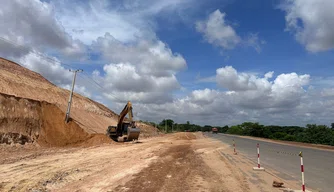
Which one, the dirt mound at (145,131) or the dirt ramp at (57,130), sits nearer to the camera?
the dirt ramp at (57,130)

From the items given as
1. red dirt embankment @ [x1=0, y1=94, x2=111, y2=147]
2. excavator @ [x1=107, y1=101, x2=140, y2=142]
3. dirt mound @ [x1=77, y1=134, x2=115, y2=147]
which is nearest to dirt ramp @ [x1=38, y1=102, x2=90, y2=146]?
red dirt embankment @ [x1=0, y1=94, x2=111, y2=147]

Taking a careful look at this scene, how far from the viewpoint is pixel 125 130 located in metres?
33.8

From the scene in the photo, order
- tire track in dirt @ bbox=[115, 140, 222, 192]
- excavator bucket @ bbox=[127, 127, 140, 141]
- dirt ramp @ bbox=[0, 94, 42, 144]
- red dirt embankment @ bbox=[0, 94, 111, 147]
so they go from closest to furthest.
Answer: tire track in dirt @ bbox=[115, 140, 222, 192] → dirt ramp @ bbox=[0, 94, 42, 144] → red dirt embankment @ bbox=[0, 94, 111, 147] → excavator bucket @ bbox=[127, 127, 140, 141]

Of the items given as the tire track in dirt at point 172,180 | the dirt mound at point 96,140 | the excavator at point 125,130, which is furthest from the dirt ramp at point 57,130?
the tire track in dirt at point 172,180

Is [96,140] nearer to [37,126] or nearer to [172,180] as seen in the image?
[37,126]

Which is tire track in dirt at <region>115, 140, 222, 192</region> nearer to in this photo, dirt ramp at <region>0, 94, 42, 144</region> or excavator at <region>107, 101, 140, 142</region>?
dirt ramp at <region>0, 94, 42, 144</region>

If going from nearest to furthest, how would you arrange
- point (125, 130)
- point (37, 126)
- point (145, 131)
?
point (37, 126)
point (125, 130)
point (145, 131)

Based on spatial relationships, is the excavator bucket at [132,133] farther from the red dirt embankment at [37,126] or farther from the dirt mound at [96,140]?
the red dirt embankment at [37,126]

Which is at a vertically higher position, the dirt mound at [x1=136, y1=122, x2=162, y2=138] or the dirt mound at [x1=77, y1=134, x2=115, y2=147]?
the dirt mound at [x1=136, y1=122, x2=162, y2=138]

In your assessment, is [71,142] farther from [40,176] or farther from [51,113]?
[40,176]

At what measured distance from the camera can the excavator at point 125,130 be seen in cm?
3231

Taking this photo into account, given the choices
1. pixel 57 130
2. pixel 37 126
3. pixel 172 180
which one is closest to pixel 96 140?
pixel 57 130

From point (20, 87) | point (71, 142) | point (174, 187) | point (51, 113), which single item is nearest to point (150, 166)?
point (174, 187)

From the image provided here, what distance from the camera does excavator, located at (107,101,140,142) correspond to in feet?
106
